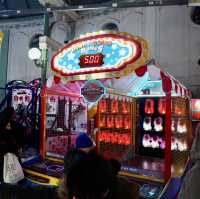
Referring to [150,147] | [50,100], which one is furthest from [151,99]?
[50,100]

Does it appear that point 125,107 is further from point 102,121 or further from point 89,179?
point 89,179

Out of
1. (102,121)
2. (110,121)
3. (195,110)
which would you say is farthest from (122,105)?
(195,110)

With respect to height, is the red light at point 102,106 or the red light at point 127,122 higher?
the red light at point 102,106

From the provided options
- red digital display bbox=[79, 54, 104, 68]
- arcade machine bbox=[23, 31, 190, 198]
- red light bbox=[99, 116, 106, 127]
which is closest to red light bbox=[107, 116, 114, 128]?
arcade machine bbox=[23, 31, 190, 198]

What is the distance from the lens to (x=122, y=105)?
784 centimetres

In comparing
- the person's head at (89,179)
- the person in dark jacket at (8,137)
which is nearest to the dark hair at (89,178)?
the person's head at (89,179)

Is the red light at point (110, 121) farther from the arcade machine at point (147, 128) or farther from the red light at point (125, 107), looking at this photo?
the red light at point (125, 107)

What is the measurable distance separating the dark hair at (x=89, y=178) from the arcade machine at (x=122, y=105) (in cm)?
330

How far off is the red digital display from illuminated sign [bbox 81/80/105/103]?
41 cm

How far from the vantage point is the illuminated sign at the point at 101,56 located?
5.29 m

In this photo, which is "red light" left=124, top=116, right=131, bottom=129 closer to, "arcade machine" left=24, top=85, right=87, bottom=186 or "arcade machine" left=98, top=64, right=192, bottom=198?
"arcade machine" left=98, top=64, right=192, bottom=198

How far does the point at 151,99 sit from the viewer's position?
8.94m

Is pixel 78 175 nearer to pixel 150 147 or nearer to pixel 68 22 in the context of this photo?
pixel 150 147

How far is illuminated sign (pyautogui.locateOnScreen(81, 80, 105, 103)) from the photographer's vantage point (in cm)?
604
